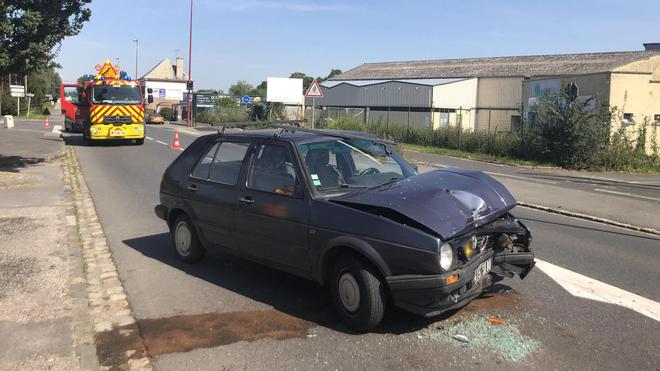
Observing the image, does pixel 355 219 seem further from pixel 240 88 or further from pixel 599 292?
pixel 240 88

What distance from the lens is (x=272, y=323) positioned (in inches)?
182

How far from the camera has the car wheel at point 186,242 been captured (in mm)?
6172

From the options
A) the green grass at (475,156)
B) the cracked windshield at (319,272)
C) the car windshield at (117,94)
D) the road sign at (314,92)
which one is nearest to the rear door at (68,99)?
the car windshield at (117,94)

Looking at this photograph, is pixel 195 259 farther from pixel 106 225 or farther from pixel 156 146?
pixel 156 146

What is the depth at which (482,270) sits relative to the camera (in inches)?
173

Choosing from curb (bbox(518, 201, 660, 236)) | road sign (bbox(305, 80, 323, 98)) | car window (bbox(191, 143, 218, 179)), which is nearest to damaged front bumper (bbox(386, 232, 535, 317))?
car window (bbox(191, 143, 218, 179))

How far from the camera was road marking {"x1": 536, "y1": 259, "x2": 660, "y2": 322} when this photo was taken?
5062 millimetres

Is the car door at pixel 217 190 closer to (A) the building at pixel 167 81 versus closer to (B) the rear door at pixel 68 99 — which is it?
(B) the rear door at pixel 68 99

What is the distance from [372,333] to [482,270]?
98cm

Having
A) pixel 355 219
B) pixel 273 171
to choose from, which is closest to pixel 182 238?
pixel 273 171

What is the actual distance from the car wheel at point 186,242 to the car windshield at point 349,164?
1860mm

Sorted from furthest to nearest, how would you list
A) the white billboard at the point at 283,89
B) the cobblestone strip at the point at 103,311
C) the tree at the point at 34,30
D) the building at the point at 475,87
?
the white billboard at the point at 283,89 < the building at the point at 475,87 < the tree at the point at 34,30 < the cobblestone strip at the point at 103,311

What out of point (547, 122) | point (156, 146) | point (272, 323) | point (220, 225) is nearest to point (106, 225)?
point (220, 225)

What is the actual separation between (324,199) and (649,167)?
73.2 ft
